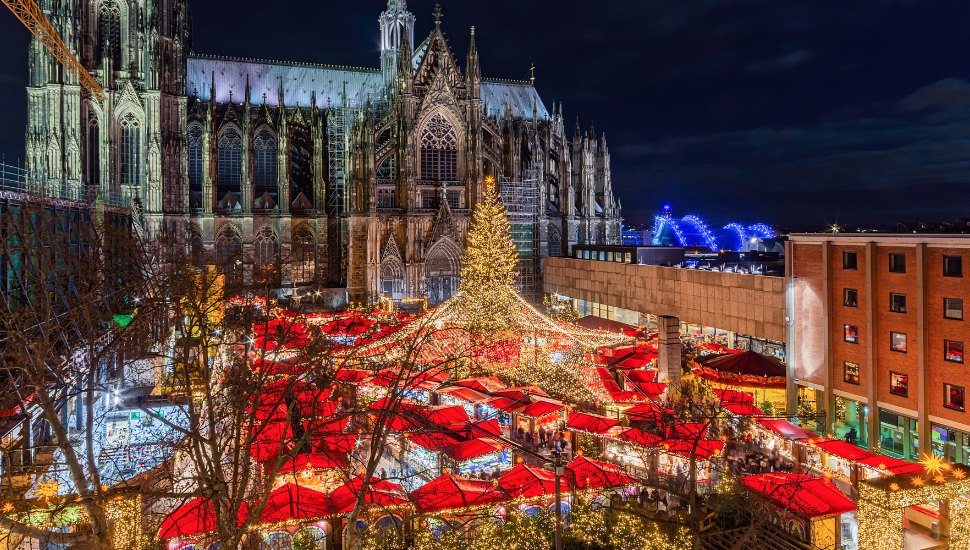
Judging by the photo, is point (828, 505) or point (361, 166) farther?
point (361, 166)

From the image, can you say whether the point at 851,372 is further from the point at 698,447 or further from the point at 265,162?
the point at 265,162

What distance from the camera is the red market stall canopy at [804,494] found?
513 inches

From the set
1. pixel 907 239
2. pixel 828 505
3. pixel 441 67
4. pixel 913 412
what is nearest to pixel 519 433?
pixel 828 505

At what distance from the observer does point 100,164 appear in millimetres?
45438

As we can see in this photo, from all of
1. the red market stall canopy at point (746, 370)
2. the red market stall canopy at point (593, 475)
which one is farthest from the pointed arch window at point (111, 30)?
the red market stall canopy at point (593, 475)

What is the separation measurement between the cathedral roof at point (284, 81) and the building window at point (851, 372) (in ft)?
136

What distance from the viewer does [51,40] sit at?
42.3 meters

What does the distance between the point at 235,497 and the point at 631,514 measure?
314 inches

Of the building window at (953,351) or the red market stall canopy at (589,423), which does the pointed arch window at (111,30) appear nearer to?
the red market stall canopy at (589,423)

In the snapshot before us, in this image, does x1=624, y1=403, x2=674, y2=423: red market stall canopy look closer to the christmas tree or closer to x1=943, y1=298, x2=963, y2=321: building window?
the christmas tree

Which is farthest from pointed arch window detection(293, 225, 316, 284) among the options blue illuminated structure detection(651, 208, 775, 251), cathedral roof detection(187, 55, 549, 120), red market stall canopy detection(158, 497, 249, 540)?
blue illuminated structure detection(651, 208, 775, 251)

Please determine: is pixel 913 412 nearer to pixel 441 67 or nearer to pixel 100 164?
pixel 441 67

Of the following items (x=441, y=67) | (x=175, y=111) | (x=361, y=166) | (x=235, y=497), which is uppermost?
(x=441, y=67)

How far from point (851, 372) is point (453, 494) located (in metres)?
16.9
